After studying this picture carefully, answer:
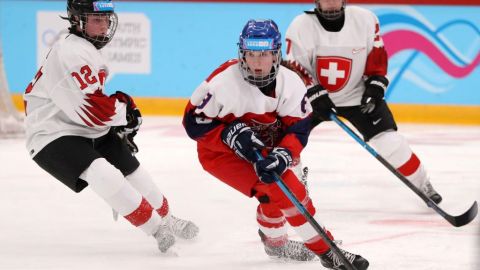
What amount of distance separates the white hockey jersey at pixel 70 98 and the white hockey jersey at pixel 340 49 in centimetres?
98

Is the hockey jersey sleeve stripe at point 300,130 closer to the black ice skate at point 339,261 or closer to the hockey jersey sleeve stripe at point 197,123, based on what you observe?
the hockey jersey sleeve stripe at point 197,123

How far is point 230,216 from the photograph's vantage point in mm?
4012

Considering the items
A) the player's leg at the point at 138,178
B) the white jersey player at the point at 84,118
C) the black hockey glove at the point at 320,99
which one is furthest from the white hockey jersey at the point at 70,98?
the black hockey glove at the point at 320,99

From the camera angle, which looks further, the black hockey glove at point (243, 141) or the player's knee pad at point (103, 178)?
the player's knee pad at point (103, 178)

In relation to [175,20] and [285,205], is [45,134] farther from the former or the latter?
[175,20]

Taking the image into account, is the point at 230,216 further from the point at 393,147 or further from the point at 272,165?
the point at 272,165

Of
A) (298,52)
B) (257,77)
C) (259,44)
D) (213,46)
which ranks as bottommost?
(213,46)

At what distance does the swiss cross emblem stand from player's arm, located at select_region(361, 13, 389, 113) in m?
0.09

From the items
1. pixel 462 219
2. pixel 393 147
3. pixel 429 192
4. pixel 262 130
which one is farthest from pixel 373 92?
pixel 262 130

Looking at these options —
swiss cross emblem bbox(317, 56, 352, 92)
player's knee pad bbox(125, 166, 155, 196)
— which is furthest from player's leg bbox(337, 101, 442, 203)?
player's knee pad bbox(125, 166, 155, 196)

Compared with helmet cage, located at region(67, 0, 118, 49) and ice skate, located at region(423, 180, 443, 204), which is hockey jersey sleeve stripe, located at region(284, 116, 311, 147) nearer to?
helmet cage, located at region(67, 0, 118, 49)

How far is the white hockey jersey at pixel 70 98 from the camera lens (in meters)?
3.23

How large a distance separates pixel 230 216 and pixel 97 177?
950mm

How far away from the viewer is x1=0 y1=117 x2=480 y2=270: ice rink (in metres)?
3.26
